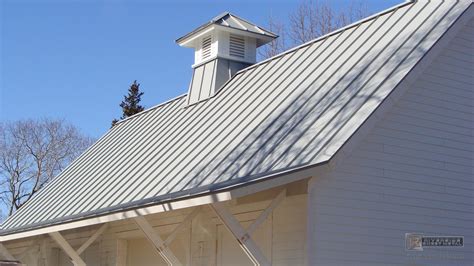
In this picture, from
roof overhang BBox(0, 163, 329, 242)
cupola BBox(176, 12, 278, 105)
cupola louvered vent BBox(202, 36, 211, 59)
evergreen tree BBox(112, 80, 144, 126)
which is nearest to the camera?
roof overhang BBox(0, 163, 329, 242)

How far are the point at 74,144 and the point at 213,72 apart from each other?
1090 inches

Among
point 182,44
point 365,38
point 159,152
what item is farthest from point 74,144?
point 365,38

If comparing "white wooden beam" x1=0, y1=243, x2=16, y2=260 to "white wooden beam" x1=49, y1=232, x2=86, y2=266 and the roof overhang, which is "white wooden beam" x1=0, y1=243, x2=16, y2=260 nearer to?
"white wooden beam" x1=49, y1=232, x2=86, y2=266

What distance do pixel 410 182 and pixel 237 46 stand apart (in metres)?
8.33

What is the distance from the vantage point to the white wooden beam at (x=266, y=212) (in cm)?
1112

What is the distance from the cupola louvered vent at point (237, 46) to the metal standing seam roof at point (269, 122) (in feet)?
4.94

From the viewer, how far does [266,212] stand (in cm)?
1135

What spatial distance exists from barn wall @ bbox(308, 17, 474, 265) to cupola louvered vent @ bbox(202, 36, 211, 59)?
309 inches

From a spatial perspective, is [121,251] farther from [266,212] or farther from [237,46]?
[266,212]

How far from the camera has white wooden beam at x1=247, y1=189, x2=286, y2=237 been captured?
36.5 feet

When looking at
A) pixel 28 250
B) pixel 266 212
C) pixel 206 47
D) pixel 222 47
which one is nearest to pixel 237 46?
pixel 222 47

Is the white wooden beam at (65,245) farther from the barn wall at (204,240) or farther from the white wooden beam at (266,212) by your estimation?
the white wooden beam at (266,212)

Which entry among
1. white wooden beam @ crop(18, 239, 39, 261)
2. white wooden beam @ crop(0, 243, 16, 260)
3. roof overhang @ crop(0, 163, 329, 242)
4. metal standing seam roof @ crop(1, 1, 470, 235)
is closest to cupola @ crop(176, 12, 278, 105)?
metal standing seam roof @ crop(1, 1, 470, 235)

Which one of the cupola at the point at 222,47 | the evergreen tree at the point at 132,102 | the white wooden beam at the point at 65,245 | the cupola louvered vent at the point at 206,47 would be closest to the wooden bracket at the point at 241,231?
the white wooden beam at the point at 65,245
